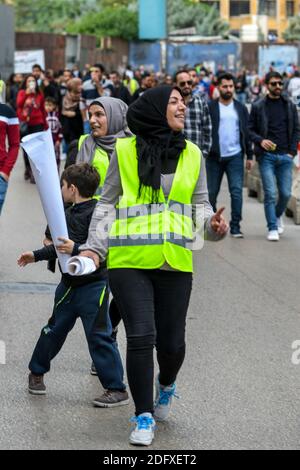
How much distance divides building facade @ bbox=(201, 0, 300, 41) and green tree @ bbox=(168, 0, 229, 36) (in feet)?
3.98

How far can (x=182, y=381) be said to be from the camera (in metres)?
7.12

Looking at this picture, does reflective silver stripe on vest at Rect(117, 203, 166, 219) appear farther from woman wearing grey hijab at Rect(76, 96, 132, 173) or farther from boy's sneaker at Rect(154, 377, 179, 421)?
woman wearing grey hijab at Rect(76, 96, 132, 173)

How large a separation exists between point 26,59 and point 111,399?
3403cm

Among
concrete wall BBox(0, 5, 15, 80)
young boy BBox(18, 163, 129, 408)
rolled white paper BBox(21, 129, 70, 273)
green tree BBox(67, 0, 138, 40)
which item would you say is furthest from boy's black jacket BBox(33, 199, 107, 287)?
green tree BBox(67, 0, 138, 40)

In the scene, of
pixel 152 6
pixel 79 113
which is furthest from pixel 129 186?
pixel 152 6

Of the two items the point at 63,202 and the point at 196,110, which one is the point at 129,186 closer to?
the point at 63,202

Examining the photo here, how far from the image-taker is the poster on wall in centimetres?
3931

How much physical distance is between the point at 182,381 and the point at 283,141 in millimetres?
6808

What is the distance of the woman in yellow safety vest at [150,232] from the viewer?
573 centimetres

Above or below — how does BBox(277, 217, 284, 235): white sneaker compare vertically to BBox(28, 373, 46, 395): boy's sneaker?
below

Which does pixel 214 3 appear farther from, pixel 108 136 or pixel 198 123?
pixel 108 136

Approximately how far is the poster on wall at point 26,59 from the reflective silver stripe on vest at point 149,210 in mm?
33991


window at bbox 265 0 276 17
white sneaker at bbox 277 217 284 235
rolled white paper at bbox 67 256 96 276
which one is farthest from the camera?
window at bbox 265 0 276 17

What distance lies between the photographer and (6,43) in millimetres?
41406
